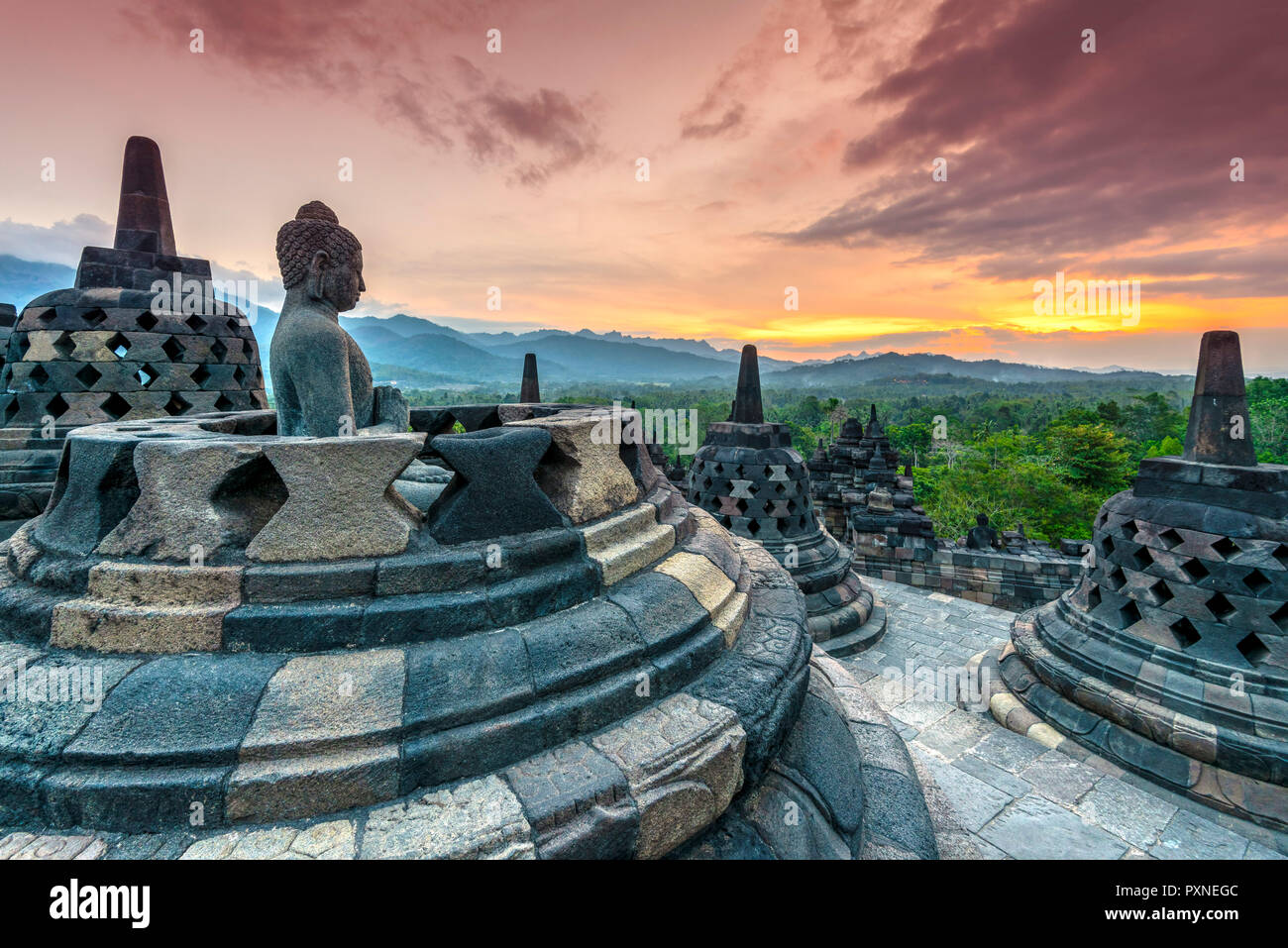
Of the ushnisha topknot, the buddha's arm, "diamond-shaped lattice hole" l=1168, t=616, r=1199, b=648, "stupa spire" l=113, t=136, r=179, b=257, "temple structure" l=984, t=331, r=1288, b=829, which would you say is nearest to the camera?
the buddha's arm

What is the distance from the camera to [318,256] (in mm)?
2996

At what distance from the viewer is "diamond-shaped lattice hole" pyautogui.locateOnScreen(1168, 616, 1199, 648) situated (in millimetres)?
4582

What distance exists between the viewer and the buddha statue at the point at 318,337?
2818 mm

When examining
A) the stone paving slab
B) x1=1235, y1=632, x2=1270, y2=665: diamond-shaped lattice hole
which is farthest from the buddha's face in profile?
x1=1235, y1=632, x2=1270, y2=665: diamond-shaped lattice hole

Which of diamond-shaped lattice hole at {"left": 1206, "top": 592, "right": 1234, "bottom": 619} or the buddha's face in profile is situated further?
diamond-shaped lattice hole at {"left": 1206, "top": 592, "right": 1234, "bottom": 619}

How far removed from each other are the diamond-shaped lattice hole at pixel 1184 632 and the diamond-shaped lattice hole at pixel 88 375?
1077 centimetres

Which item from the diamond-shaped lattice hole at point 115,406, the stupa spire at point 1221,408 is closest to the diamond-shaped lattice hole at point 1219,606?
the stupa spire at point 1221,408

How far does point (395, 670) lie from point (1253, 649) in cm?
628

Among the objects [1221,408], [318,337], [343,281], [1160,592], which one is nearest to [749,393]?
[1221,408]

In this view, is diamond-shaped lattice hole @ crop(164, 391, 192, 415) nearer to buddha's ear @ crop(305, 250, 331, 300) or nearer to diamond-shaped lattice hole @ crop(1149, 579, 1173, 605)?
buddha's ear @ crop(305, 250, 331, 300)

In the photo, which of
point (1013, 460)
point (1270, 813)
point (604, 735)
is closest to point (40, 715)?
point (604, 735)

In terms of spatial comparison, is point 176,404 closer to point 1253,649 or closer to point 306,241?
point 306,241

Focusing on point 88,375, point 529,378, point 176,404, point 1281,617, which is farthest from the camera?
point 529,378

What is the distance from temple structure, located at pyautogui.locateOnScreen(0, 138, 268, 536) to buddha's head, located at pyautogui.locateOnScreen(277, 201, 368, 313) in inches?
178
